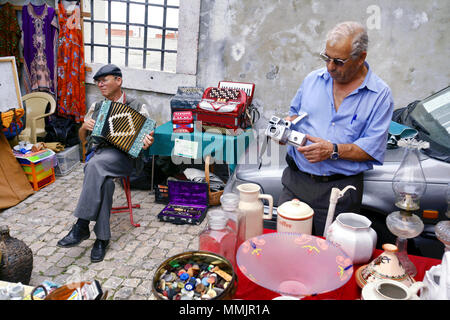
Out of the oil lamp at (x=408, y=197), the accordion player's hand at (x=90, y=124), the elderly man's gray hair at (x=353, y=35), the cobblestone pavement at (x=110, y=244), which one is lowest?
the cobblestone pavement at (x=110, y=244)

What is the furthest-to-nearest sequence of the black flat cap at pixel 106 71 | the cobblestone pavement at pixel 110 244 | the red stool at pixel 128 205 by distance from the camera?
1. the red stool at pixel 128 205
2. the black flat cap at pixel 106 71
3. the cobblestone pavement at pixel 110 244

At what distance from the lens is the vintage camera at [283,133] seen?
2191 mm

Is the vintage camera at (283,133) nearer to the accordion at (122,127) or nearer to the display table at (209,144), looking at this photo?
the accordion at (122,127)

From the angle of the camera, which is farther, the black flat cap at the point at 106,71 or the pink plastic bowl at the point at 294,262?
the black flat cap at the point at 106,71

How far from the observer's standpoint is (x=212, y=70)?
5445 mm

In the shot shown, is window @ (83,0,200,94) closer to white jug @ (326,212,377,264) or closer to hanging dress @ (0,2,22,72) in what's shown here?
hanging dress @ (0,2,22,72)

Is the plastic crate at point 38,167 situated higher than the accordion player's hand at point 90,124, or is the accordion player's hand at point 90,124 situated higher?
the accordion player's hand at point 90,124

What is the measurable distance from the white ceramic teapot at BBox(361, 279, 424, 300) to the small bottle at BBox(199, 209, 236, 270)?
1.97 feet

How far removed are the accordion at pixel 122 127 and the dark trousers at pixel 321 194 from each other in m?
1.79

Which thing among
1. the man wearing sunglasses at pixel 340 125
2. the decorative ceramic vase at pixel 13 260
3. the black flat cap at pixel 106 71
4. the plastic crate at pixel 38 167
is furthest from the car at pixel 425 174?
the plastic crate at pixel 38 167

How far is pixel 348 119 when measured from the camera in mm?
2301

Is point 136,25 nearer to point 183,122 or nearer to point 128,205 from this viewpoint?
point 183,122
